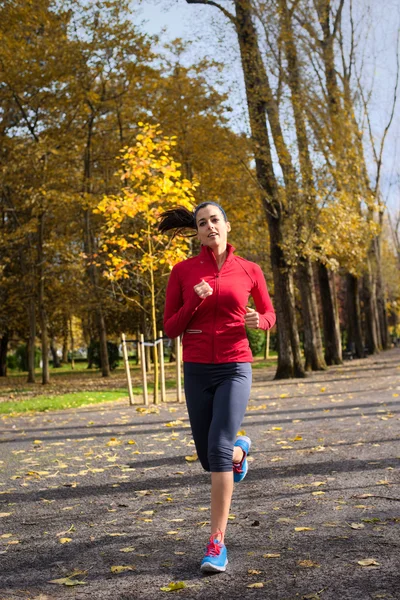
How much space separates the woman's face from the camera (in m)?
4.89

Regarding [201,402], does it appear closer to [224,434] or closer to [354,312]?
[224,434]

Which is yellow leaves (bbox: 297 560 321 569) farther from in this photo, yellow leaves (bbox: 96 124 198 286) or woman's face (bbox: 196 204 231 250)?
yellow leaves (bbox: 96 124 198 286)

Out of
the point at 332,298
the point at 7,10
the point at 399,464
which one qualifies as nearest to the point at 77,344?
the point at 332,298

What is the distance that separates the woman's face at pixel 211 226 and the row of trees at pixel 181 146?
1277 centimetres

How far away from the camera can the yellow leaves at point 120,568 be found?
447 centimetres

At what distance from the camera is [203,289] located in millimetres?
4586

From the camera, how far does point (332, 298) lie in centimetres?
3053

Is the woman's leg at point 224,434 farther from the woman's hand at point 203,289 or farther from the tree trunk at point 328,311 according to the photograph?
the tree trunk at point 328,311

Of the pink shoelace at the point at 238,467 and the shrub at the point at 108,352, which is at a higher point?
the shrub at the point at 108,352

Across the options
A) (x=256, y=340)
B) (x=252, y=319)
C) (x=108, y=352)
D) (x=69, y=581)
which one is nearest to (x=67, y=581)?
(x=69, y=581)

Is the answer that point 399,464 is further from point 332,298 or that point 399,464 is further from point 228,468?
point 332,298

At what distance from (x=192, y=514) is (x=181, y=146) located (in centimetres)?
2447

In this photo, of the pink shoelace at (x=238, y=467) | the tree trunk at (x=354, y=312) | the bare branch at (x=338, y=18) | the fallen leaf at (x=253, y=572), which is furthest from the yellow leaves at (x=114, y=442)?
the tree trunk at (x=354, y=312)

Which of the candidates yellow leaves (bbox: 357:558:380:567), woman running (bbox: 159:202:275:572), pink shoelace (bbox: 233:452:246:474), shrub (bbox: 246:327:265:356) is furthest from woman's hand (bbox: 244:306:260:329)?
shrub (bbox: 246:327:265:356)
